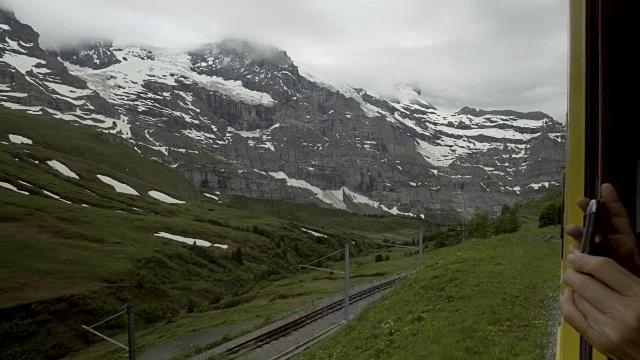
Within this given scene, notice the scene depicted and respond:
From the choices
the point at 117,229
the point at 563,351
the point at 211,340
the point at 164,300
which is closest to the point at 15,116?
Result: the point at 117,229

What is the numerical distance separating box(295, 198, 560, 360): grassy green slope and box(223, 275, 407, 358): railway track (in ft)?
28.7

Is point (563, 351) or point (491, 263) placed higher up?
point (563, 351)

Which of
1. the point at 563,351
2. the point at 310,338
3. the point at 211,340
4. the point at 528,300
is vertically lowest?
the point at 211,340

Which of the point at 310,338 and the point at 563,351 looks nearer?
the point at 563,351

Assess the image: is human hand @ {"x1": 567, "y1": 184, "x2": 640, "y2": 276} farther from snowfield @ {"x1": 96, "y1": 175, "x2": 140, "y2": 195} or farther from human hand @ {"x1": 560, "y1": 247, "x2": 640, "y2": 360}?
snowfield @ {"x1": 96, "y1": 175, "x2": 140, "y2": 195}

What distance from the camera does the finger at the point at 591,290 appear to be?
1.55 m

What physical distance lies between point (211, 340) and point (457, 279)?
73.2 ft

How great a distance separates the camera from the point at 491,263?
23828mm

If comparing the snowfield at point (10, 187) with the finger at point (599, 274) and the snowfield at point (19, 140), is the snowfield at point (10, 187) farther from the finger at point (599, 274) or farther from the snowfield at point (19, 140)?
the finger at point (599, 274)

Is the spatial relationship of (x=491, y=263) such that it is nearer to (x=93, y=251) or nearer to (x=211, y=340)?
(x=211, y=340)

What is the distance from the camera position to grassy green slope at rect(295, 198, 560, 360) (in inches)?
466

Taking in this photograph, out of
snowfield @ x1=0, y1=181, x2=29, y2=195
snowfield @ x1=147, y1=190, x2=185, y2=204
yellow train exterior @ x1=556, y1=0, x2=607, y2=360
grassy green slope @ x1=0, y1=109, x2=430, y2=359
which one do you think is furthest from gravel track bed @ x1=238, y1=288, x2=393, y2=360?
snowfield @ x1=147, y1=190, x2=185, y2=204

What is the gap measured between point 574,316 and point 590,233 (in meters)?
0.28

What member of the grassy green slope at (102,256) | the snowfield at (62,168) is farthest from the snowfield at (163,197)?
the snowfield at (62,168)
